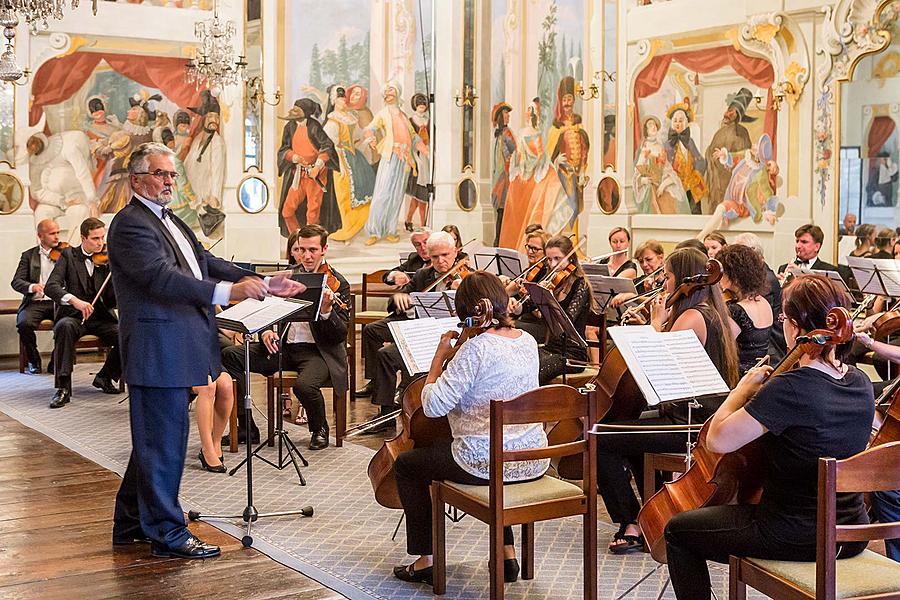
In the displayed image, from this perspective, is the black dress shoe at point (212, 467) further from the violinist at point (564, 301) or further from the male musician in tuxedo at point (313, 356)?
the violinist at point (564, 301)

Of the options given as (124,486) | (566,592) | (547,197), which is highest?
(547,197)

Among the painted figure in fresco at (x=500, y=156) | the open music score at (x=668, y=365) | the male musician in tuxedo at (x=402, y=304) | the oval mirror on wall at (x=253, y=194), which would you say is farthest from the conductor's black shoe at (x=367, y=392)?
the painted figure in fresco at (x=500, y=156)

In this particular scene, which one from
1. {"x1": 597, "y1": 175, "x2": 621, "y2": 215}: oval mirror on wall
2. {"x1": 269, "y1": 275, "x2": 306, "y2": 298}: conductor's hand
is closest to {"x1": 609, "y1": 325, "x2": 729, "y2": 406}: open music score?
{"x1": 269, "y1": 275, "x2": 306, "y2": 298}: conductor's hand

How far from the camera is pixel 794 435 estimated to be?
335 centimetres

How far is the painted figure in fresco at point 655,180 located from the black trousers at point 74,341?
544cm

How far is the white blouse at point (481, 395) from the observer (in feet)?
14.5

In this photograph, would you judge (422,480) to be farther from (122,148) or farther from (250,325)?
(122,148)

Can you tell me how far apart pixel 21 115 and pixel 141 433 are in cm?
743

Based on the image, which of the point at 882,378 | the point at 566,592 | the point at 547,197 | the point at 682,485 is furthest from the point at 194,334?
the point at 547,197

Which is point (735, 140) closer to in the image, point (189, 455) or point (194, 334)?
point (189, 455)

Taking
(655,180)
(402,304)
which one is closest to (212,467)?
(402,304)

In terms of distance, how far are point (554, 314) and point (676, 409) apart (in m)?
1.64

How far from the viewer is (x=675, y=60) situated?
1143cm

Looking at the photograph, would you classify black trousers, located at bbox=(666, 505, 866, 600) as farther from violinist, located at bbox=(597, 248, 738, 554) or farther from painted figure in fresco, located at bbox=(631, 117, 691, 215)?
painted figure in fresco, located at bbox=(631, 117, 691, 215)
